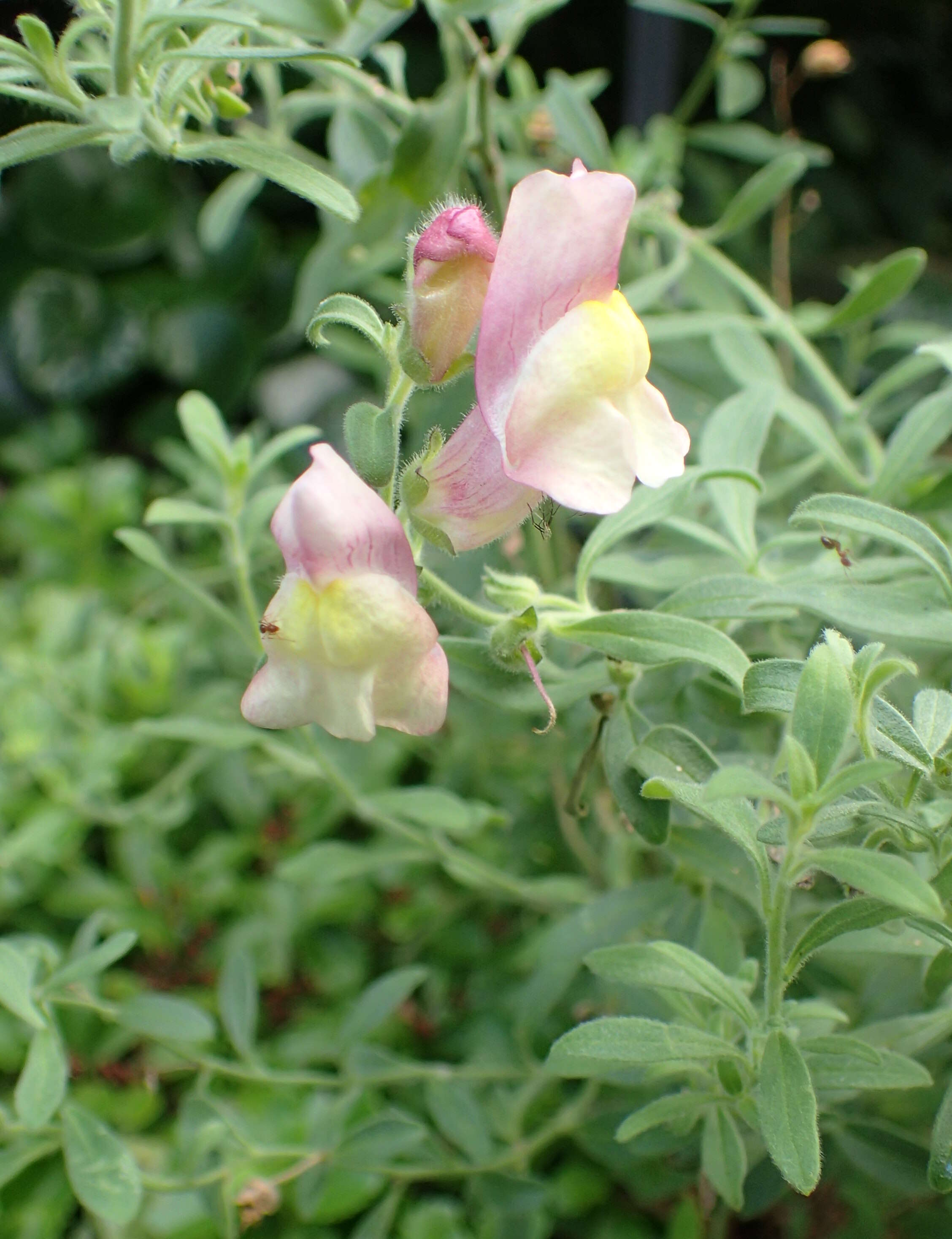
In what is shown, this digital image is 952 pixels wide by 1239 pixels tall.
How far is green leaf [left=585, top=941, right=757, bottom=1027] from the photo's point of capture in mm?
408

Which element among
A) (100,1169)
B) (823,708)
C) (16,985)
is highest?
(823,708)

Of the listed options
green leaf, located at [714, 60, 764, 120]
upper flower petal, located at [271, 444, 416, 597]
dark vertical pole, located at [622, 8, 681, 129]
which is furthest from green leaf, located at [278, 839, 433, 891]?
dark vertical pole, located at [622, 8, 681, 129]

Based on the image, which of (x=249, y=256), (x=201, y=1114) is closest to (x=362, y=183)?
(x=201, y=1114)

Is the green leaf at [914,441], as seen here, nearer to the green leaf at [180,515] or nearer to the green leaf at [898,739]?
the green leaf at [898,739]

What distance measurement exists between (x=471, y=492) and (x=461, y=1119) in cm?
43

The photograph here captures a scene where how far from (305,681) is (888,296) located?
1.66ft

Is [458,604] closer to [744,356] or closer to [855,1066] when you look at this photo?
[855,1066]

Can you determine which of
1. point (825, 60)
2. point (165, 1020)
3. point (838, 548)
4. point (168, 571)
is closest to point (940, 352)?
point (838, 548)

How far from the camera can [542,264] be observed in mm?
371

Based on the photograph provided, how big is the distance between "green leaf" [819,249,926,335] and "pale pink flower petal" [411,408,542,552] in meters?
0.39

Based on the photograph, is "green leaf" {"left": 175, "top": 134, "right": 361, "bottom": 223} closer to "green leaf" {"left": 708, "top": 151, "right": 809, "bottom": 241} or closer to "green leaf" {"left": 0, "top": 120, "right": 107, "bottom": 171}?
"green leaf" {"left": 0, "top": 120, "right": 107, "bottom": 171}

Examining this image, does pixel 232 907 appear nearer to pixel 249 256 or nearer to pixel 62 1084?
pixel 62 1084

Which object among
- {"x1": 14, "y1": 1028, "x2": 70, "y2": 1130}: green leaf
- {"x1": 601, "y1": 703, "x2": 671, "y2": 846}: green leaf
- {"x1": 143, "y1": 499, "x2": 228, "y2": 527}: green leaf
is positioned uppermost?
{"x1": 601, "y1": 703, "x2": 671, "y2": 846}: green leaf

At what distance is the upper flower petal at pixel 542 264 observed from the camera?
36cm
